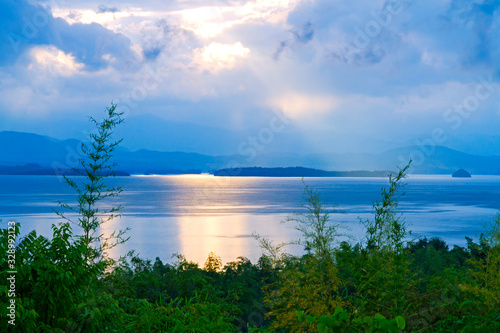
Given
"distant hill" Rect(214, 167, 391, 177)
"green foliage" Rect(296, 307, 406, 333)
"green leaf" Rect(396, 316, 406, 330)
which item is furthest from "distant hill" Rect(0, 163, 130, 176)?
"green leaf" Rect(396, 316, 406, 330)

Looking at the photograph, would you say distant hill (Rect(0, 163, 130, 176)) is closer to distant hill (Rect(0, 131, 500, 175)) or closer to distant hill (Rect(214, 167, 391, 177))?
distant hill (Rect(0, 131, 500, 175))

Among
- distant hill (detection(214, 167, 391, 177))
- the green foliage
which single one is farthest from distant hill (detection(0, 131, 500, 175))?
the green foliage

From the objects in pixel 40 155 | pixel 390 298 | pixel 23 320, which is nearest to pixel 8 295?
pixel 23 320

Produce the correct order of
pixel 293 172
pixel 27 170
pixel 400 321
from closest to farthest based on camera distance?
pixel 400 321, pixel 27 170, pixel 293 172

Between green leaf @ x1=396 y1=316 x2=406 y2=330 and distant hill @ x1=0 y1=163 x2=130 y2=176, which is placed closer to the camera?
green leaf @ x1=396 y1=316 x2=406 y2=330

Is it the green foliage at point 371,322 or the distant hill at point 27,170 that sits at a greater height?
the distant hill at point 27,170

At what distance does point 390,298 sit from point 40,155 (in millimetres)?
202619

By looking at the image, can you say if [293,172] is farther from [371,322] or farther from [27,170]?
[371,322]

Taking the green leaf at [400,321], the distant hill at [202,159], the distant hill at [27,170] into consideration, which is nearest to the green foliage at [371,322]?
the green leaf at [400,321]

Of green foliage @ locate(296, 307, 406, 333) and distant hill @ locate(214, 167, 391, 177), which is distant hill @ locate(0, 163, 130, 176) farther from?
green foliage @ locate(296, 307, 406, 333)

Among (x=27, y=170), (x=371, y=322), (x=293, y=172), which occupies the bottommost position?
(x=371, y=322)

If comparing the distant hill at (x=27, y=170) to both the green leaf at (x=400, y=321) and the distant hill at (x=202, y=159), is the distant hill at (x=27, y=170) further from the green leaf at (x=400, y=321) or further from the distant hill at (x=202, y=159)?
the green leaf at (x=400, y=321)

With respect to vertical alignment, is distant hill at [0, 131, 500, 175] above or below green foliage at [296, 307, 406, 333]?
above

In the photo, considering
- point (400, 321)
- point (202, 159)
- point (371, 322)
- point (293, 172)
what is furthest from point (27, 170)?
point (400, 321)
